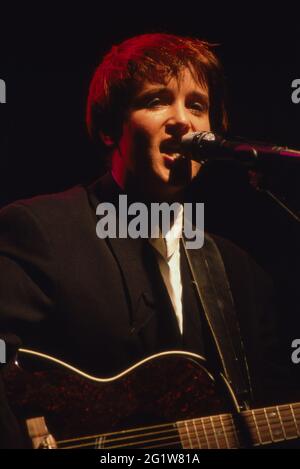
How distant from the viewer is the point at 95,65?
8.98 ft

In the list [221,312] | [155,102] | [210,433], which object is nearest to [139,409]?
[210,433]

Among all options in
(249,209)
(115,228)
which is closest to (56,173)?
(115,228)

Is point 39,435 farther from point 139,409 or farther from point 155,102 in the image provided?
point 155,102

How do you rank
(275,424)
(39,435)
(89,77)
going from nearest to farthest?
(39,435)
(275,424)
(89,77)

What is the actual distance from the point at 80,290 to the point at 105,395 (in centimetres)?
39

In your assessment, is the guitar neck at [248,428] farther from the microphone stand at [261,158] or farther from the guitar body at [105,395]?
the microphone stand at [261,158]

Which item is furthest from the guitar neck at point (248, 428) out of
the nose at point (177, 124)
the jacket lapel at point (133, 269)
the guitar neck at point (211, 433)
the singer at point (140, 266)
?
the nose at point (177, 124)

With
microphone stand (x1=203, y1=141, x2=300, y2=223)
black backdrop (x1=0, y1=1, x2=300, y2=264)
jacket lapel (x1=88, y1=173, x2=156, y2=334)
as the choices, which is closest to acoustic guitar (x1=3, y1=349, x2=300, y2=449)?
jacket lapel (x1=88, y1=173, x2=156, y2=334)

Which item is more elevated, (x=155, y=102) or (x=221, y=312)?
(x=155, y=102)

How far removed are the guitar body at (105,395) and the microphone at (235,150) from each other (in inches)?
24.5

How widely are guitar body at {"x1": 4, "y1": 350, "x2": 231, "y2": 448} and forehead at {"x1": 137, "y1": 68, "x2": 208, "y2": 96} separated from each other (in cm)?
100

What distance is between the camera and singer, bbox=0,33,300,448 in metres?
1.90

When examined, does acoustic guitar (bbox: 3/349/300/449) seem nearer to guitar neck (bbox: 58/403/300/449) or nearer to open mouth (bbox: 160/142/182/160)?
guitar neck (bbox: 58/403/300/449)

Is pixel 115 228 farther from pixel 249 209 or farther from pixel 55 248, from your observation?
pixel 249 209
